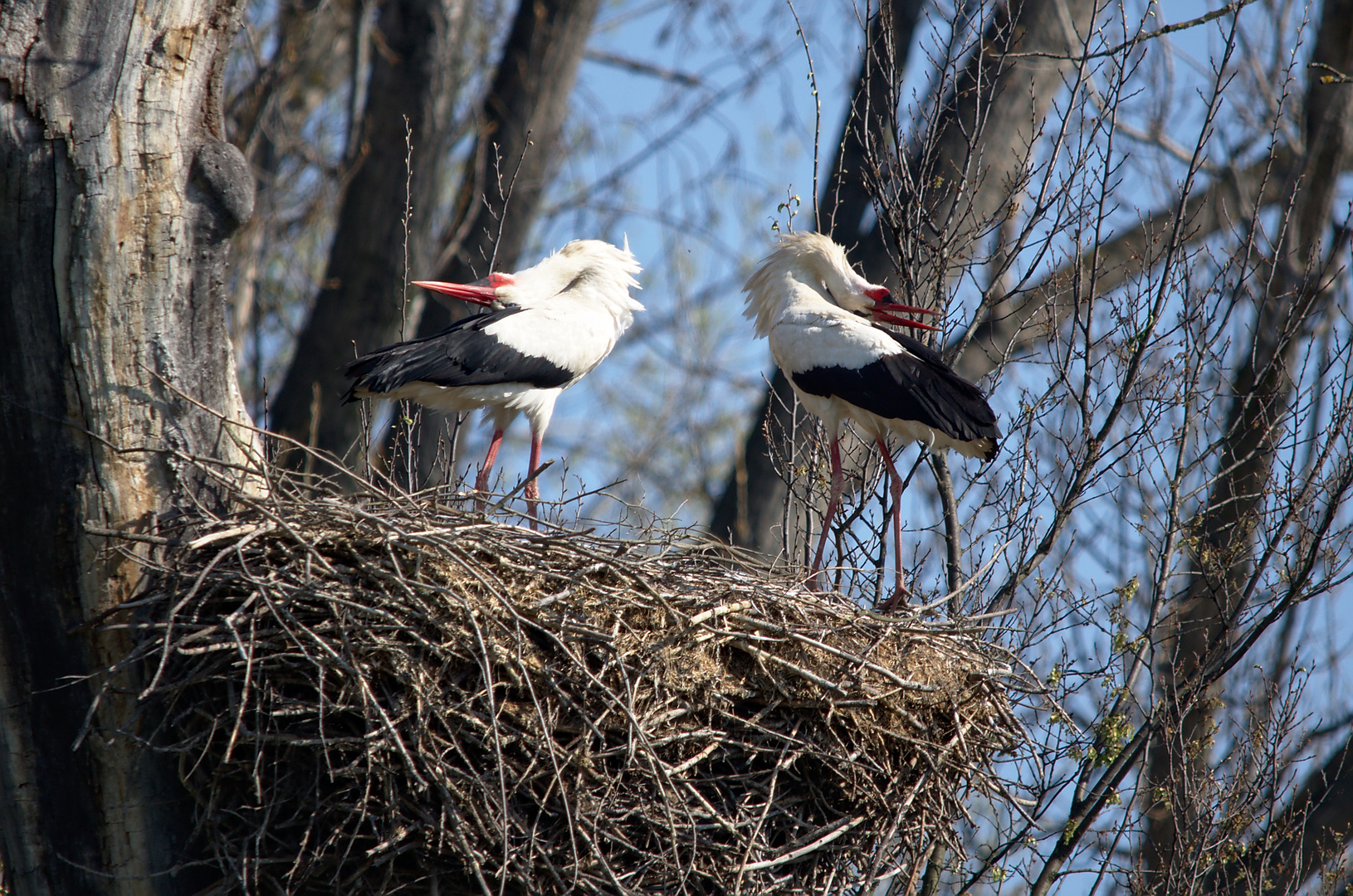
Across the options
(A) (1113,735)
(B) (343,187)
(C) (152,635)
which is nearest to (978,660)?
(A) (1113,735)

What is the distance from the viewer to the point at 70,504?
3479 millimetres

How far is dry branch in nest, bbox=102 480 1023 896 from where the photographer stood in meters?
3.37

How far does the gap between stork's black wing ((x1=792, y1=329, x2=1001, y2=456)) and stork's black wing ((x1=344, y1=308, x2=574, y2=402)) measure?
1398 millimetres

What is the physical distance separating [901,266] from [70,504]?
3.96 m

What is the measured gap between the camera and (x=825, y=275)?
6047 mm

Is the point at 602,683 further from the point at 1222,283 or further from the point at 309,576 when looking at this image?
the point at 1222,283

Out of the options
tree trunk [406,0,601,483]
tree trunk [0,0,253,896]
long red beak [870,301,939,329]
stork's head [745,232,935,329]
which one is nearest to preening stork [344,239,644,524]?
stork's head [745,232,935,329]

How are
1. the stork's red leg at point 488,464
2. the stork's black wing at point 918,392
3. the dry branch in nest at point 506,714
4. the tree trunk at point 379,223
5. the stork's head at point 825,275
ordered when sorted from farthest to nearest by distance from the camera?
the tree trunk at point 379,223
the stork's head at point 825,275
the stork's red leg at point 488,464
the stork's black wing at point 918,392
the dry branch in nest at point 506,714

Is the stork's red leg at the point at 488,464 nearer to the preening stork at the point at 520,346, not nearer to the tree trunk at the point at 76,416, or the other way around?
the preening stork at the point at 520,346

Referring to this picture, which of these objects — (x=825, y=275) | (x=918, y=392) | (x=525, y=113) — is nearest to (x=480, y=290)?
(x=825, y=275)

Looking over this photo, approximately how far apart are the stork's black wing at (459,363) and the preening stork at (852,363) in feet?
3.73

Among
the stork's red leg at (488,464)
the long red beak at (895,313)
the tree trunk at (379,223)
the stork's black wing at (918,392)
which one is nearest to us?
the stork's black wing at (918,392)

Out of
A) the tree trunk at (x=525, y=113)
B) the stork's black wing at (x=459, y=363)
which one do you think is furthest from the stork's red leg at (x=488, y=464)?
the tree trunk at (x=525, y=113)

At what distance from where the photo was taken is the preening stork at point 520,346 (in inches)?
207
